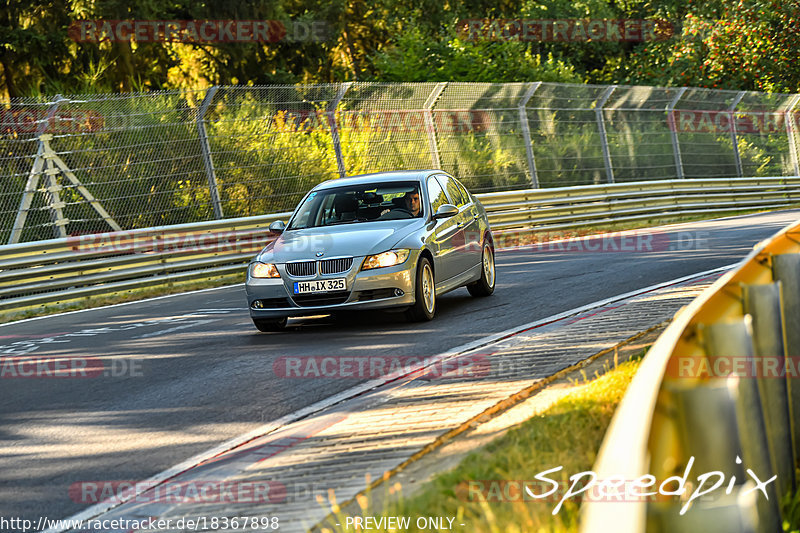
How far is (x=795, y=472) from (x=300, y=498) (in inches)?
86.7

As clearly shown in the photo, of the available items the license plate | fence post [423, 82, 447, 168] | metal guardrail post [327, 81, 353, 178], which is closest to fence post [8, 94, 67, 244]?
metal guardrail post [327, 81, 353, 178]

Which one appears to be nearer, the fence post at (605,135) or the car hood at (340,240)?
the car hood at (340,240)

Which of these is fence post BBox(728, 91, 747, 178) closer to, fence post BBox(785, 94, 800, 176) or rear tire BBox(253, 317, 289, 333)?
fence post BBox(785, 94, 800, 176)

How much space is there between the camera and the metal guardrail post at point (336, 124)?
20.4 m

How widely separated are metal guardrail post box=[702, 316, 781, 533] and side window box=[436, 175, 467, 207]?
8.83 m

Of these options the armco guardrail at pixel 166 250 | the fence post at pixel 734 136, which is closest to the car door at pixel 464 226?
the armco guardrail at pixel 166 250

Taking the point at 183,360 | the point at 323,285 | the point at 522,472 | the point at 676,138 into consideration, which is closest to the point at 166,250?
the point at 323,285

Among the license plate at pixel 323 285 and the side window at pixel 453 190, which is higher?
the side window at pixel 453 190

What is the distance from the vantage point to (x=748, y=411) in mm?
3658

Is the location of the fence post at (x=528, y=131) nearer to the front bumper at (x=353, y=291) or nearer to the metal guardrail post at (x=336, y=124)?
the metal guardrail post at (x=336, y=124)

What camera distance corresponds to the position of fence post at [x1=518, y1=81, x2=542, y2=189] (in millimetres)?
24547

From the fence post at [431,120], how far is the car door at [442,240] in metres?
10.9

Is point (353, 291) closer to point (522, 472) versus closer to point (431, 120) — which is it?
point (522, 472)

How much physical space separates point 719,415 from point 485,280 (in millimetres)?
9466
